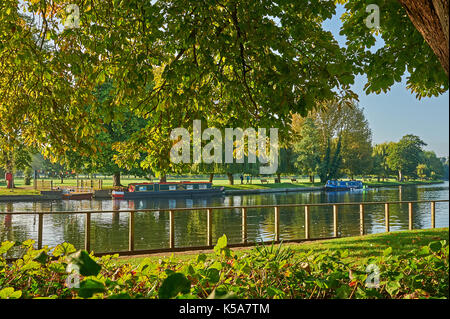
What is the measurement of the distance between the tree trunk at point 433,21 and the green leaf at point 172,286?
2029 mm

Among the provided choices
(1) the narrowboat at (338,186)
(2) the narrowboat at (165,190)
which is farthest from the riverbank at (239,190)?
(2) the narrowboat at (165,190)

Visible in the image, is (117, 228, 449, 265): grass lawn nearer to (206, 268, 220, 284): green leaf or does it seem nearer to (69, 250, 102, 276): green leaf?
(206, 268, 220, 284): green leaf

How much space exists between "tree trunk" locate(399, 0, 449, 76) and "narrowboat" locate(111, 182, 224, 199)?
115 ft

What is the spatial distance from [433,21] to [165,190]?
36115 mm

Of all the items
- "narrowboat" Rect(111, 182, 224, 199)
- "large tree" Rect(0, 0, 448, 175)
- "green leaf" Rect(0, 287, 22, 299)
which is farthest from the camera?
"narrowboat" Rect(111, 182, 224, 199)

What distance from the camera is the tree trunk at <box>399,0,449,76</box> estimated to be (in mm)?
2230

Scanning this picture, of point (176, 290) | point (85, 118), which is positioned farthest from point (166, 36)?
point (176, 290)

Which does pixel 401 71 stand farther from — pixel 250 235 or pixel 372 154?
pixel 372 154

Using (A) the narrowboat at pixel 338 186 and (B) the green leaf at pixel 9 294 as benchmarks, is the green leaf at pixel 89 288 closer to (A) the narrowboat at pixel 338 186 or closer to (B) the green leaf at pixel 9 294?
(B) the green leaf at pixel 9 294

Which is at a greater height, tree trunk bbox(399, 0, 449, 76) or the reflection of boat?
tree trunk bbox(399, 0, 449, 76)

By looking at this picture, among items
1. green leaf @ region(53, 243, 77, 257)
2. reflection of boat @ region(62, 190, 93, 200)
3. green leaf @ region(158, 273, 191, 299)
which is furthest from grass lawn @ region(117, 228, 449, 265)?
reflection of boat @ region(62, 190, 93, 200)

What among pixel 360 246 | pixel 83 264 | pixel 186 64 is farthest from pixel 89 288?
pixel 360 246

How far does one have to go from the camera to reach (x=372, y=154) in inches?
2303

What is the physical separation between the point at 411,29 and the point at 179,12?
397 cm
